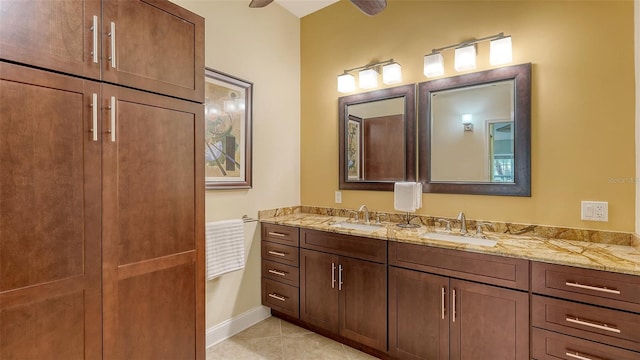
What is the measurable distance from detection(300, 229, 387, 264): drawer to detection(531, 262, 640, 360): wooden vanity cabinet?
86cm

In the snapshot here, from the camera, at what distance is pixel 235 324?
254 cm

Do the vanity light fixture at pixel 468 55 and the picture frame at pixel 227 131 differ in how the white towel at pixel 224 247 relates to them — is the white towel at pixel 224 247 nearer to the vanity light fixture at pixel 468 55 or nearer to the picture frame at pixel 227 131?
the picture frame at pixel 227 131

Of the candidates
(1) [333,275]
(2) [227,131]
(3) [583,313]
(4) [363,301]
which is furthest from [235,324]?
(3) [583,313]

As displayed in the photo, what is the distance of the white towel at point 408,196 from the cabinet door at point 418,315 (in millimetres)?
535

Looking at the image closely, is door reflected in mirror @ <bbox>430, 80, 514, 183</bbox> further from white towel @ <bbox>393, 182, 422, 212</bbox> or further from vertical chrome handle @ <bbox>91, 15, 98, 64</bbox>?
vertical chrome handle @ <bbox>91, 15, 98, 64</bbox>

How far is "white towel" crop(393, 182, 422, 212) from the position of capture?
2340 millimetres

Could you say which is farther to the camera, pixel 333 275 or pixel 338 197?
pixel 338 197

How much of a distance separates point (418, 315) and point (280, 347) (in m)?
1.08

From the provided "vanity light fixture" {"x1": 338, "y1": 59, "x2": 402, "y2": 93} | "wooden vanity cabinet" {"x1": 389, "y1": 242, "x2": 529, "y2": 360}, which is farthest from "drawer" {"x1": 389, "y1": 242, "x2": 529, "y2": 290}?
"vanity light fixture" {"x1": 338, "y1": 59, "x2": 402, "y2": 93}

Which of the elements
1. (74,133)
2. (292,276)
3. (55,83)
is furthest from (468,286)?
(55,83)

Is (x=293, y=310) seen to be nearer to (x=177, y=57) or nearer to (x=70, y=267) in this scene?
(x=70, y=267)

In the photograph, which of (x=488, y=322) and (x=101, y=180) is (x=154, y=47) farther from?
(x=488, y=322)

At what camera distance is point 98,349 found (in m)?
1.27

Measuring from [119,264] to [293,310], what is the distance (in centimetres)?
156
